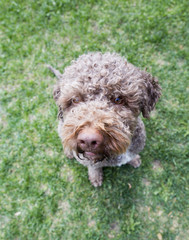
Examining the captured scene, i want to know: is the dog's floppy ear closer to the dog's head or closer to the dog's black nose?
the dog's head

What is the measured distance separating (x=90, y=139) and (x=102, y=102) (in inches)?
21.1

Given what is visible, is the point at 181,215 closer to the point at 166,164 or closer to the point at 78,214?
the point at 166,164

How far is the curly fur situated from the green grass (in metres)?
1.63

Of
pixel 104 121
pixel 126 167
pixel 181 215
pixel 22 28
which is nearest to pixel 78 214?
pixel 126 167

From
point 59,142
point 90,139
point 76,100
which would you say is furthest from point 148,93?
point 59,142

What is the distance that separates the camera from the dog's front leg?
11.1 feet

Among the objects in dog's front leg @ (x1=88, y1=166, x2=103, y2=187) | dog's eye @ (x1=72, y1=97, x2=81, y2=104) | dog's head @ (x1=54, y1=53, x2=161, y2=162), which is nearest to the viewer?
dog's head @ (x1=54, y1=53, x2=161, y2=162)

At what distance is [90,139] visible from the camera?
193cm

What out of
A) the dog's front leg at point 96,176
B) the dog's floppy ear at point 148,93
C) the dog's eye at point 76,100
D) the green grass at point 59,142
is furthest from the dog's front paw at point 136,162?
the dog's eye at point 76,100

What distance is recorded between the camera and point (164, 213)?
3.49 metres

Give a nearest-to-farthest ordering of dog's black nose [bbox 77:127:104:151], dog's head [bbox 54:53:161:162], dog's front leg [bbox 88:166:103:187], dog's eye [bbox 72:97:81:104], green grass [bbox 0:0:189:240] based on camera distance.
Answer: dog's black nose [bbox 77:127:104:151] → dog's head [bbox 54:53:161:162] → dog's eye [bbox 72:97:81:104] → dog's front leg [bbox 88:166:103:187] → green grass [bbox 0:0:189:240]

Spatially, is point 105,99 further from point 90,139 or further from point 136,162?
point 136,162

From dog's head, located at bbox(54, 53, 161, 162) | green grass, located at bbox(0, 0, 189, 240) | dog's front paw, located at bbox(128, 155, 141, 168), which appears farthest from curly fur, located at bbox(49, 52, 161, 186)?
green grass, located at bbox(0, 0, 189, 240)

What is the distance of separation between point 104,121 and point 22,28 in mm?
4050
